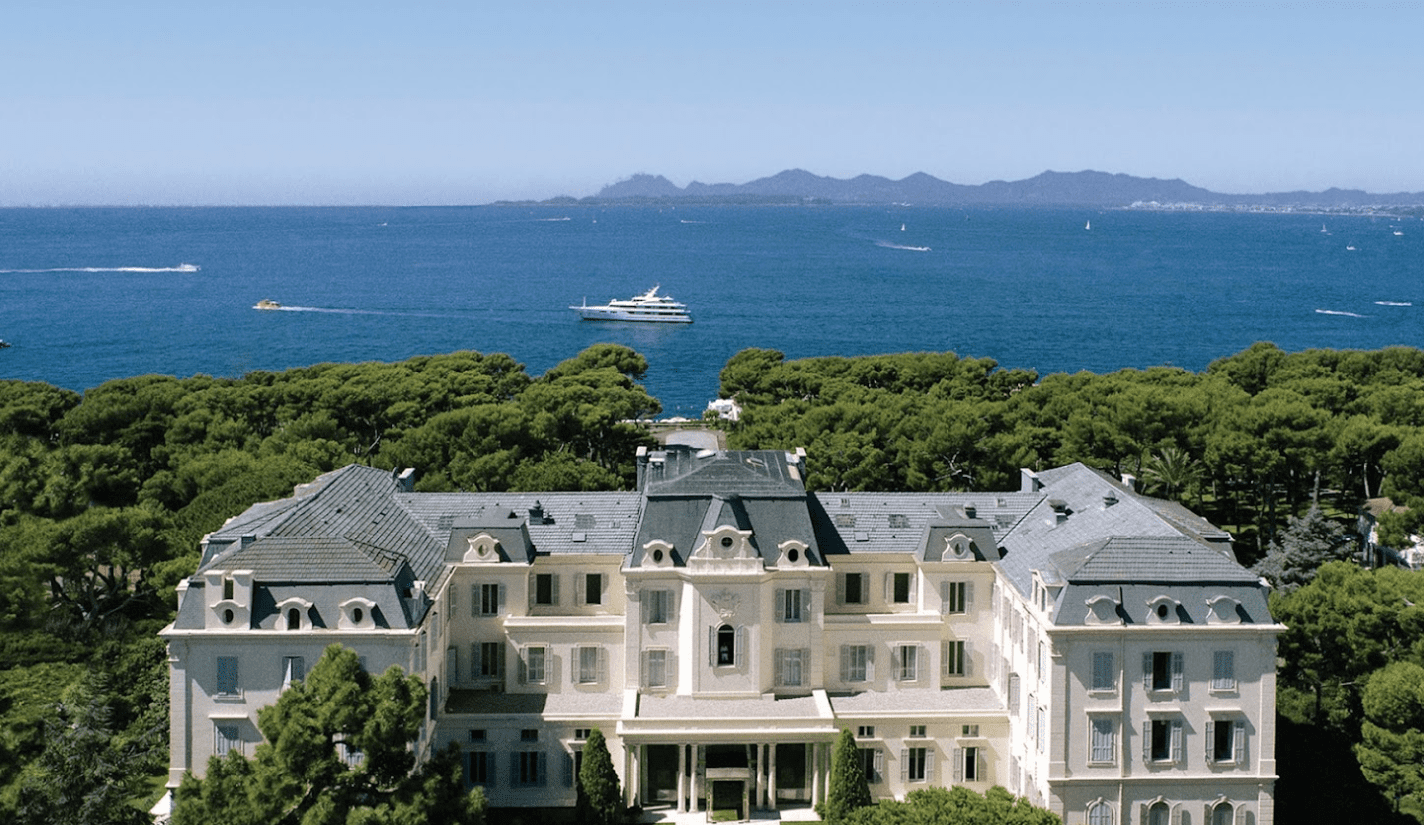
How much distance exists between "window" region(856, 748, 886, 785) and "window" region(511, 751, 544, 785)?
10.8 metres

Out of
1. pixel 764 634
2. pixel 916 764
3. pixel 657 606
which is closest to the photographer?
pixel 916 764

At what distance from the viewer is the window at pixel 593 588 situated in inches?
1992

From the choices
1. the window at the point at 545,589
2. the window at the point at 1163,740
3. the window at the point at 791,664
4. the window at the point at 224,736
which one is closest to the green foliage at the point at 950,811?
the window at the point at 1163,740

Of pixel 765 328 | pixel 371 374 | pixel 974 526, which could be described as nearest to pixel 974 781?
pixel 974 526

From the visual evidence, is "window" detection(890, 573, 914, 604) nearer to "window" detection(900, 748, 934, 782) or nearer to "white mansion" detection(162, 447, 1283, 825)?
"white mansion" detection(162, 447, 1283, 825)

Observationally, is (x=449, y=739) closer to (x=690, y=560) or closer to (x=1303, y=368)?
(x=690, y=560)

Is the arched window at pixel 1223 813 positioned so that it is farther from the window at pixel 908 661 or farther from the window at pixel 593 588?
the window at pixel 593 588

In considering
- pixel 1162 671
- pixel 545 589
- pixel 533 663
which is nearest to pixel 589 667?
pixel 533 663

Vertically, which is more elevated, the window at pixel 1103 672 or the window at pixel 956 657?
the window at pixel 1103 672

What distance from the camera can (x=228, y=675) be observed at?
43406 mm

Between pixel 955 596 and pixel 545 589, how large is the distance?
583 inches

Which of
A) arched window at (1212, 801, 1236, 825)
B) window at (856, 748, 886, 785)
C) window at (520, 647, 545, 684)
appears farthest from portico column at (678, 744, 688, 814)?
arched window at (1212, 801, 1236, 825)

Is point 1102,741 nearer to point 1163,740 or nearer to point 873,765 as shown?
point 1163,740

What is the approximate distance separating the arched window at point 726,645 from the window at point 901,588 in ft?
22.1
